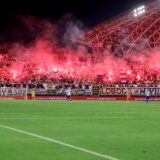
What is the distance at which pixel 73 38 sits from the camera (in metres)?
96.8

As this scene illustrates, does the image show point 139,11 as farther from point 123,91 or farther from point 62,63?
point 62,63

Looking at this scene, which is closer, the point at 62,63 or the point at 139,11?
the point at 139,11

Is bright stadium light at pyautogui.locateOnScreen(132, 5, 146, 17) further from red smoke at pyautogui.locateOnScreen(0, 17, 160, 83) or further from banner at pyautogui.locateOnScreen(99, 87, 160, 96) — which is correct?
banner at pyautogui.locateOnScreen(99, 87, 160, 96)

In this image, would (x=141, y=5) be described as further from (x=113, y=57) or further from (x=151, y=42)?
(x=113, y=57)

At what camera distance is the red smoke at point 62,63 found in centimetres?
8788

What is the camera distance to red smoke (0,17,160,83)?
288 feet

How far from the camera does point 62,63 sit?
100m

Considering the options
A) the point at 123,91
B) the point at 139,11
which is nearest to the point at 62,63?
the point at 139,11

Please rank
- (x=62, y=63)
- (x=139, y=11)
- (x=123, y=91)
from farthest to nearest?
(x=62, y=63)
(x=139, y=11)
(x=123, y=91)

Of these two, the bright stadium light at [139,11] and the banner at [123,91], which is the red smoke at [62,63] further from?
the banner at [123,91]

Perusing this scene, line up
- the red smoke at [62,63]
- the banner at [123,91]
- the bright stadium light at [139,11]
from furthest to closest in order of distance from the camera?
the red smoke at [62,63], the bright stadium light at [139,11], the banner at [123,91]

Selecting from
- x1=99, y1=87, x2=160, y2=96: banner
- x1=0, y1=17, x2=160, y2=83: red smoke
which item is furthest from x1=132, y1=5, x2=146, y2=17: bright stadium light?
x1=99, y1=87, x2=160, y2=96: banner

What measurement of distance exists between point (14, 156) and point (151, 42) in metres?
75.9

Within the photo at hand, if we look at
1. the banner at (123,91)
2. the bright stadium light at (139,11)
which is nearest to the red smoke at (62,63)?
the bright stadium light at (139,11)
